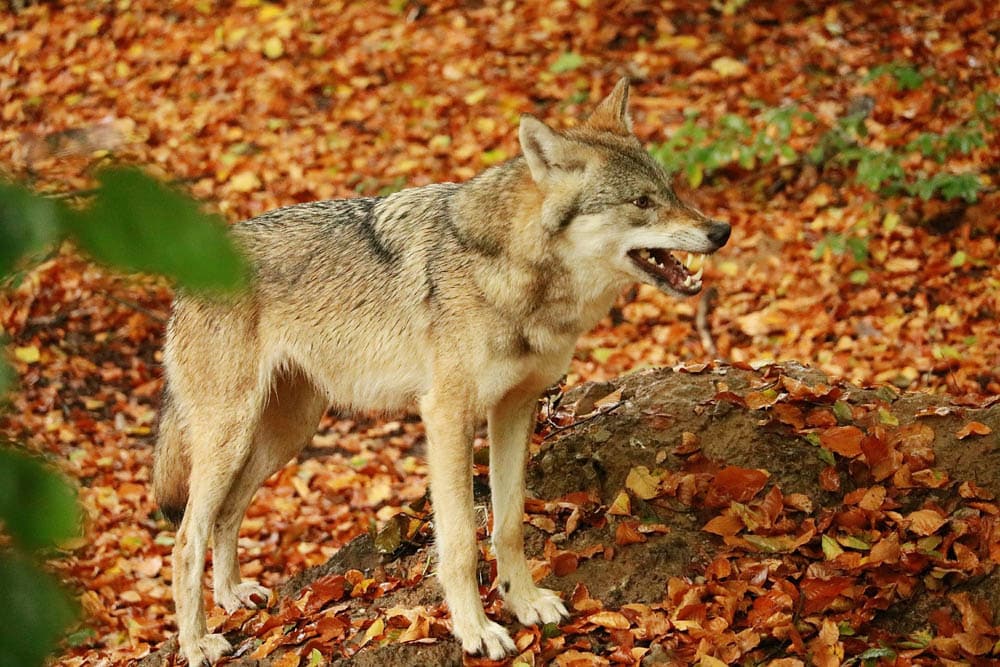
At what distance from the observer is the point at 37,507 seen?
109cm

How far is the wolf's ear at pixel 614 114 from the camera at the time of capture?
488 cm

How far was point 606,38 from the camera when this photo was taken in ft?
42.3

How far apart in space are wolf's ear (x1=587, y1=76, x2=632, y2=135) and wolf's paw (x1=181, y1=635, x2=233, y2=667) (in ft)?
9.89

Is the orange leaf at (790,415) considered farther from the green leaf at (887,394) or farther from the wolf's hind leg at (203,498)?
the wolf's hind leg at (203,498)

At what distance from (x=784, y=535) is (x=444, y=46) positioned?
9.50 m

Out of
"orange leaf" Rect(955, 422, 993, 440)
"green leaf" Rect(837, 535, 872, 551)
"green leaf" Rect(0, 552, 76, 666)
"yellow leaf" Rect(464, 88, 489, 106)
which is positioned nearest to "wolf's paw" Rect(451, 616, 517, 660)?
"green leaf" Rect(837, 535, 872, 551)

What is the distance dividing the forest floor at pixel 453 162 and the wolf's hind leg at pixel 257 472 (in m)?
0.94

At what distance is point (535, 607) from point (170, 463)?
2.14m

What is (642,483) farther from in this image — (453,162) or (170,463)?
(453,162)

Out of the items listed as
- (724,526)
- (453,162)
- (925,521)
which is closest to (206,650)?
(724,526)

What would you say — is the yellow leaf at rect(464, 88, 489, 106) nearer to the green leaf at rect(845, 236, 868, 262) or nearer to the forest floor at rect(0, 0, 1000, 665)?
the forest floor at rect(0, 0, 1000, 665)

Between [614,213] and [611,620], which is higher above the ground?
[614,213]

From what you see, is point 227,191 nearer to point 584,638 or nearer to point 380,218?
point 380,218

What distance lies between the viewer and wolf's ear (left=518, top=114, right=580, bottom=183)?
4512 mm
